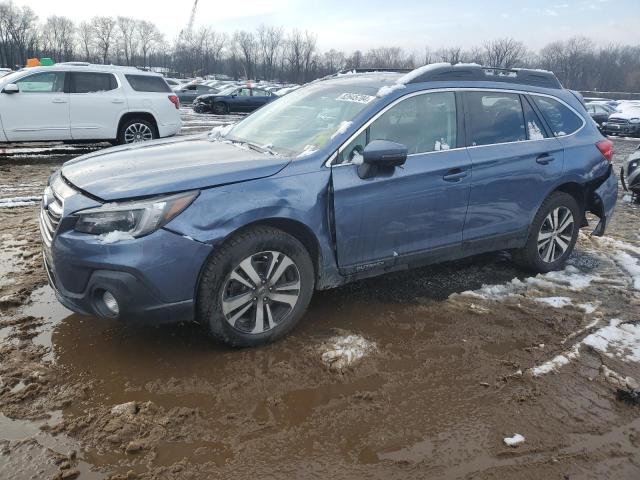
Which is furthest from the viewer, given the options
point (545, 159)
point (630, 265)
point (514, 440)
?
point (630, 265)

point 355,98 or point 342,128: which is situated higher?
point 355,98

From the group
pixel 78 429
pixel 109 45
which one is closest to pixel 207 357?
pixel 78 429

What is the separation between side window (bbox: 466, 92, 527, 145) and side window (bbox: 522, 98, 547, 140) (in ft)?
0.19

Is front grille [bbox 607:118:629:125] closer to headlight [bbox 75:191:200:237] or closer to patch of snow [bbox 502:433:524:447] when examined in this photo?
patch of snow [bbox 502:433:524:447]

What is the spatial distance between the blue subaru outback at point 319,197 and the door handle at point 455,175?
0.01 meters

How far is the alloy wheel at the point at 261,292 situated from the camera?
318 centimetres

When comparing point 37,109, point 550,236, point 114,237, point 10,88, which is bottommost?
point 550,236

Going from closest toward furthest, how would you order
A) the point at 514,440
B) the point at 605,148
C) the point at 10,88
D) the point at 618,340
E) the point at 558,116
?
the point at 514,440 → the point at 618,340 → the point at 558,116 → the point at 605,148 → the point at 10,88

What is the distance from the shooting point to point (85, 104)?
10203mm

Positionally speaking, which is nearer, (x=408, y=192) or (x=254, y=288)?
(x=254, y=288)

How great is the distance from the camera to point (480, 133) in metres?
4.23

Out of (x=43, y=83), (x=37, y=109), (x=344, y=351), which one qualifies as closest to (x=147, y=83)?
(x=43, y=83)

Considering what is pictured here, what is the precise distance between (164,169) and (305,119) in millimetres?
1269

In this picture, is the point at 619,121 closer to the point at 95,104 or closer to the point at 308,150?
the point at 95,104
